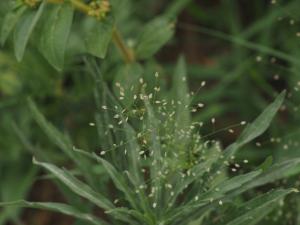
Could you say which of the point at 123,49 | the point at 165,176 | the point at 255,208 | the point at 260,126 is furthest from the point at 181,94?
the point at 255,208

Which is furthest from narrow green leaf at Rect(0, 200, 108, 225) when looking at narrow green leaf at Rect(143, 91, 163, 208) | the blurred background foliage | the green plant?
the blurred background foliage

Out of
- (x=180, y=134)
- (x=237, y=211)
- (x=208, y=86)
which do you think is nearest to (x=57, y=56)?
(x=180, y=134)

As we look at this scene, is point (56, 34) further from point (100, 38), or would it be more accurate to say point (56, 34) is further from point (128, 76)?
point (128, 76)

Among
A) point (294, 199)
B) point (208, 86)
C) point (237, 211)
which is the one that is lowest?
point (208, 86)

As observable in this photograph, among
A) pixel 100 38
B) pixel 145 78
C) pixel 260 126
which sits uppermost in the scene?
pixel 100 38

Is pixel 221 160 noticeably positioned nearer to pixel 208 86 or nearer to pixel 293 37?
pixel 293 37
